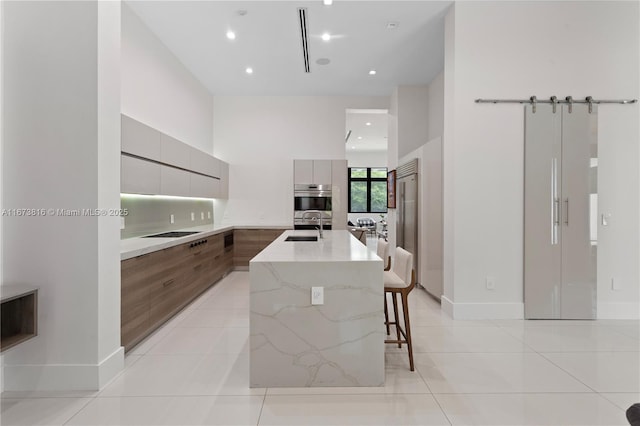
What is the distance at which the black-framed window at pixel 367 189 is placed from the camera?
13.7 meters

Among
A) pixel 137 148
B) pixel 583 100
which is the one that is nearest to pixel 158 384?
pixel 137 148

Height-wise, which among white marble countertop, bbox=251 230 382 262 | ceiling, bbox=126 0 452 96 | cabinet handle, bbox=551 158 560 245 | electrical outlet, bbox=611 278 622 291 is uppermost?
ceiling, bbox=126 0 452 96

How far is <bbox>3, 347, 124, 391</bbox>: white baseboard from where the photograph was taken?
7.09 feet

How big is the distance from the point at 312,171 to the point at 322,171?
7.2 inches

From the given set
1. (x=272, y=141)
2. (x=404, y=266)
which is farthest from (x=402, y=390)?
(x=272, y=141)

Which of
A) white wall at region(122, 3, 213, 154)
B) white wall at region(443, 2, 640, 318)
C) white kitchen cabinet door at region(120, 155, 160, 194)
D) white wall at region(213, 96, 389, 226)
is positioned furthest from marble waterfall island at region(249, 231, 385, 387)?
white wall at region(213, 96, 389, 226)

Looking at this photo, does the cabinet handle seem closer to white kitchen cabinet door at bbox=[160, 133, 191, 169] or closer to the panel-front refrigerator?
the panel-front refrigerator

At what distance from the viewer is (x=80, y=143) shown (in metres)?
2.19

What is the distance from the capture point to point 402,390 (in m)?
2.18

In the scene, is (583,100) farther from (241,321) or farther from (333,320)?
(241,321)

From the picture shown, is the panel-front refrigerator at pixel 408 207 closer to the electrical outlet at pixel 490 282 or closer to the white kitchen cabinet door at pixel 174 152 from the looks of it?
the electrical outlet at pixel 490 282

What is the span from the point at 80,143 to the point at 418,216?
398cm

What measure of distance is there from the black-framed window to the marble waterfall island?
456 inches

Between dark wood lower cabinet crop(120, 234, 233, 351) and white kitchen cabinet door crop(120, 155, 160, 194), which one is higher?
white kitchen cabinet door crop(120, 155, 160, 194)
